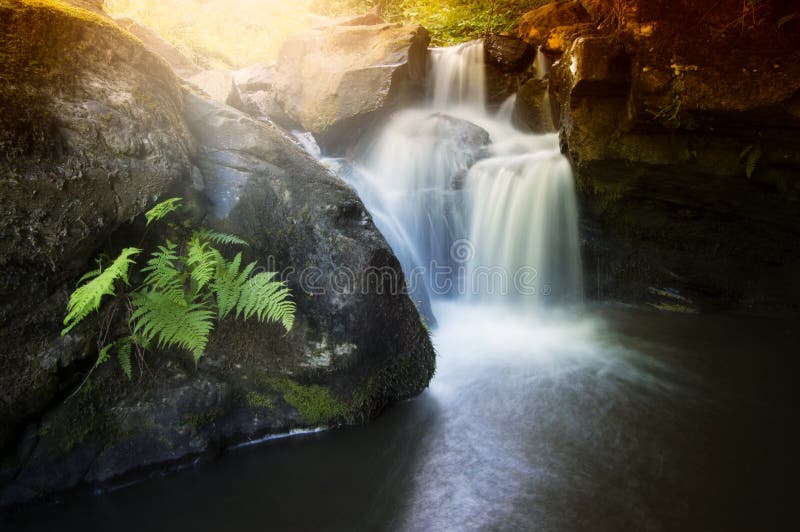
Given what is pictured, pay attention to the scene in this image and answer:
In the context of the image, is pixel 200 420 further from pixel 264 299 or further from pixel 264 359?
pixel 264 299

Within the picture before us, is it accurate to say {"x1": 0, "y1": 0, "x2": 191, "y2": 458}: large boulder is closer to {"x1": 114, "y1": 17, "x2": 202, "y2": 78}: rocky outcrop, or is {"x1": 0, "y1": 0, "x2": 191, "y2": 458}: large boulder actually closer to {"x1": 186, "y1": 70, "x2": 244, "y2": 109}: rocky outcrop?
{"x1": 186, "y1": 70, "x2": 244, "y2": 109}: rocky outcrop

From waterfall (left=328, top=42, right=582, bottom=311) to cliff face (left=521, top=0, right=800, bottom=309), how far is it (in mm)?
447

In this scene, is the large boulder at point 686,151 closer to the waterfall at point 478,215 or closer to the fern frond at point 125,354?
the waterfall at point 478,215

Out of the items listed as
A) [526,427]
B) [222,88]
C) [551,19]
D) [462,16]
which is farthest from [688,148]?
[462,16]

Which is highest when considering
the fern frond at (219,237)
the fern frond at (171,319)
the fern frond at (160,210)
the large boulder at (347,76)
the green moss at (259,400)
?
the large boulder at (347,76)

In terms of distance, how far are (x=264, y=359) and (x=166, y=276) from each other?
3.03ft

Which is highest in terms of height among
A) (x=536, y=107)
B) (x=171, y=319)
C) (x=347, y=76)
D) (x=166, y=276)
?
(x=347, y=76)

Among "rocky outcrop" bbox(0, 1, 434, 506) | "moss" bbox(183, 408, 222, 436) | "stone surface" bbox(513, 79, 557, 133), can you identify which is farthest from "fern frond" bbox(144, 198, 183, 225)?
"stone surface" bbox(513, 79, 557, 133)

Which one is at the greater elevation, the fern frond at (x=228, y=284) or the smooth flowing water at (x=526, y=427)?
the fern frond at (x=228, y=284)

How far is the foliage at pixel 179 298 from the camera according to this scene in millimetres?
2637

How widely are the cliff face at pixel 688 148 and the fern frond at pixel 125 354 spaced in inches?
204

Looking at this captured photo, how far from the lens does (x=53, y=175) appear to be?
102 inches

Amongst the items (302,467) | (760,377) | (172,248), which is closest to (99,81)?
(172,248)

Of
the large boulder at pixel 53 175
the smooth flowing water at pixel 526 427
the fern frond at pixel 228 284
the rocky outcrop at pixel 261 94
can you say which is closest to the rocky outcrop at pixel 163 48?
the rocky outcrop at pixel 261 94
